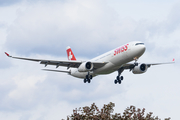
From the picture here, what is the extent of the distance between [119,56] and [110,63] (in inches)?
92.3

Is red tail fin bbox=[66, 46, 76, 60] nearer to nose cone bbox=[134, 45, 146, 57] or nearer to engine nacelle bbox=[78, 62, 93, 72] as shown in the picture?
engine nacelle bbox=[78, 62, 93, 72]

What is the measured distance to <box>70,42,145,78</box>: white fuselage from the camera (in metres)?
44.9

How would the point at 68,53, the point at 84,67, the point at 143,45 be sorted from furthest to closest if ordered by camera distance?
the point at 68,53, the point at 84,67, the point at 143,45

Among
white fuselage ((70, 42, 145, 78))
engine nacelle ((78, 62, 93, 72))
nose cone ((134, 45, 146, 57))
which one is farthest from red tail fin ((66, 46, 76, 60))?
nose cone ((134, 45, 146, 57))

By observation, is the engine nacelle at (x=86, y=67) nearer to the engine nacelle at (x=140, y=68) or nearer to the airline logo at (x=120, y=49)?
the airline logo at (x=120, y=49)

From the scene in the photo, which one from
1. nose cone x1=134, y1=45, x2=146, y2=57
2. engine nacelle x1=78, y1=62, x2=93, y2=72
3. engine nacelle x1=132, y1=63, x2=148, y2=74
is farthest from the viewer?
engine nacelle x1=132, y1=63, x2=148, y2=74

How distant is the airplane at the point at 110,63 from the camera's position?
4519 cm

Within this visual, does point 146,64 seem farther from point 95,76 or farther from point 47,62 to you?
point 47,62

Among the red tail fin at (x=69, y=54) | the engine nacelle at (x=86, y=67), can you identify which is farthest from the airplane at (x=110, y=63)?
the red tail fin at (x=69, y=54)

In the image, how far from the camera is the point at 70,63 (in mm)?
51281

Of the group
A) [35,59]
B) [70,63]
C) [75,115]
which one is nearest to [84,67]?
[70,63]

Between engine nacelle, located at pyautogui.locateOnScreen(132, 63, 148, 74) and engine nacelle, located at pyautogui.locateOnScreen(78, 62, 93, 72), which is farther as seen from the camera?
engine nacelle, located at pyautogui.locateOnScreen(132, 63, 148, 74)

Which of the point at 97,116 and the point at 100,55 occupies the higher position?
the point at 100,55

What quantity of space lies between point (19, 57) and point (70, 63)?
29.2ft
